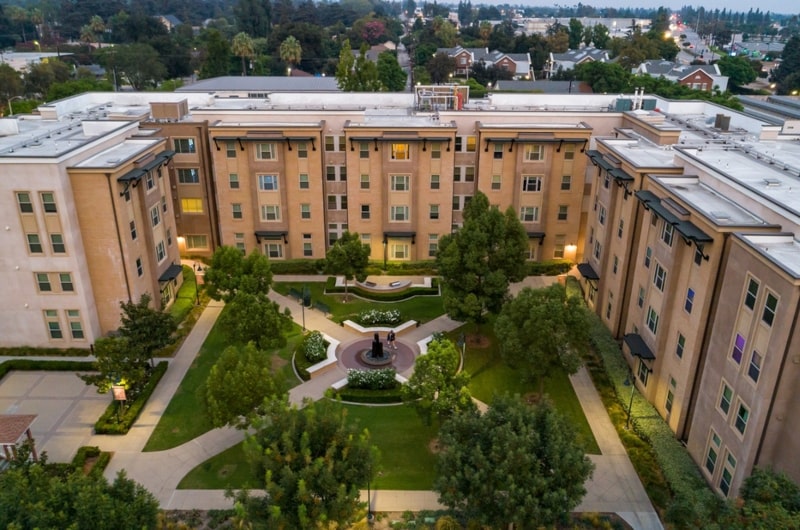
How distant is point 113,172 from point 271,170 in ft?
49.7

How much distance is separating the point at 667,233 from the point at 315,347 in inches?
857

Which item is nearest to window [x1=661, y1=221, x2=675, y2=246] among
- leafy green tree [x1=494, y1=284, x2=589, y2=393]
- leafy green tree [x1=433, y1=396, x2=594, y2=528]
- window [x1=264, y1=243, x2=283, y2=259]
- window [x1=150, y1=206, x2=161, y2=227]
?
leafy green tree [x1=494, y1=284, x2=589, y2=393]

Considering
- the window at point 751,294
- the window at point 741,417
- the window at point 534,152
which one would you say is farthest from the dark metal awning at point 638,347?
the window at point 534,152

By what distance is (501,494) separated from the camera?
831 inches

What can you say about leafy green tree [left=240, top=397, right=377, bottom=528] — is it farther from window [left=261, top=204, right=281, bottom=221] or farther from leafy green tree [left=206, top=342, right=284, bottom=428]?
window [left=261, top=204, right=281, bottom=221]

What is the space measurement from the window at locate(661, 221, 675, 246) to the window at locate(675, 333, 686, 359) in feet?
16.0

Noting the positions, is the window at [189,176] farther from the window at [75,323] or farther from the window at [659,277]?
the window at [659,277]

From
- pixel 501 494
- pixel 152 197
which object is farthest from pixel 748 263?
pixel 152 197

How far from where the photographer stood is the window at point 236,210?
49.4 metres

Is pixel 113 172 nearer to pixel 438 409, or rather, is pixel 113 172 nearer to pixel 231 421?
pixel 231 421

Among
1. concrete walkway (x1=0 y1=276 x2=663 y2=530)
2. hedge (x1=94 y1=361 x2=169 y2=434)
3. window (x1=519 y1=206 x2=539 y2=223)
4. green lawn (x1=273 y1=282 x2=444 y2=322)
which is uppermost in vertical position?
window (x1=519 y1=206 x2=539 y2=223)

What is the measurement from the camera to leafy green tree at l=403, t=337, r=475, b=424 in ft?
90.2

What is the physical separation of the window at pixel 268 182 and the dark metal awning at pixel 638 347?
1183 inches

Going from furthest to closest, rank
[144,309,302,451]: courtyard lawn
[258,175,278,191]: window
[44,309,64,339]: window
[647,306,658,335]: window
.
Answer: [258,175,278,191]: window
[44,309,64,339]: window
[647,306,658,335]: window
[144,309,302,451]: courtyard lawn
